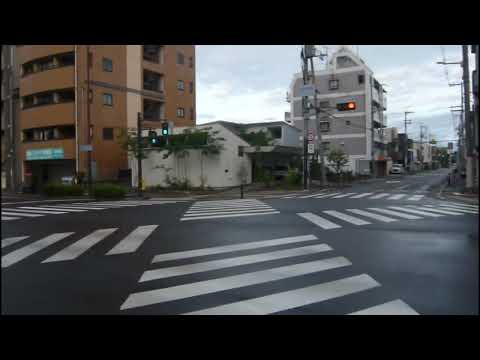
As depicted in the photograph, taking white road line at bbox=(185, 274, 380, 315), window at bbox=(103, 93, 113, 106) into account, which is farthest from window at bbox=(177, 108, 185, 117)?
white road line at bbox=(185, 274, 380, 315)

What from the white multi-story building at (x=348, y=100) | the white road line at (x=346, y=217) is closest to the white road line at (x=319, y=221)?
the white road line at (x=346, y=217)

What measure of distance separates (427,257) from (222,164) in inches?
587

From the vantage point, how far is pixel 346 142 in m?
31.9

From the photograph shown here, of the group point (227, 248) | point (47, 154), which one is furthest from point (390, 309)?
point (47, 154)

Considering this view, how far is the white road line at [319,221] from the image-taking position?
233 inches

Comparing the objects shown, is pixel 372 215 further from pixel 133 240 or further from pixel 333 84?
pixel 333 84

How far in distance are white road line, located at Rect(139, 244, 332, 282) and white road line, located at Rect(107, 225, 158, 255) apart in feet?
3.19

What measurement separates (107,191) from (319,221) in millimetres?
8124

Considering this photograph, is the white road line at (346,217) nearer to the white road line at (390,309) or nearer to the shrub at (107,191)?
the white road line at (390,309)

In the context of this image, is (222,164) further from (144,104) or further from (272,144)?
(144,104)

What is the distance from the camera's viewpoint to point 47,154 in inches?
123

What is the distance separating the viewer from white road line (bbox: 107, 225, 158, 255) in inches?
164

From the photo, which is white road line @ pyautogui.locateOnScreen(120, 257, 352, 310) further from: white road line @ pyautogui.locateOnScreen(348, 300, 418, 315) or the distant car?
the distant car
